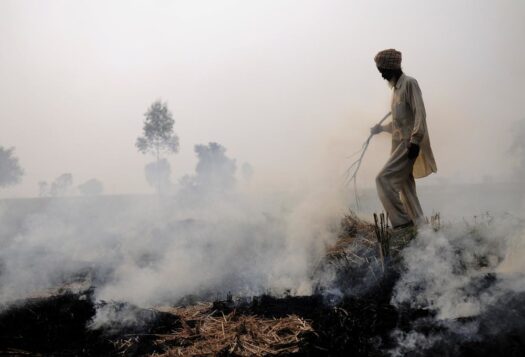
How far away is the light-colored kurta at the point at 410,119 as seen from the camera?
215 inches

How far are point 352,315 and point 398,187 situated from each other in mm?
2421

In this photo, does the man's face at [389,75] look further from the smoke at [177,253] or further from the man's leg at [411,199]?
the smoke at [177,253]

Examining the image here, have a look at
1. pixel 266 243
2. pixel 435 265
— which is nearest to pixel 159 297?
pixel 266 243

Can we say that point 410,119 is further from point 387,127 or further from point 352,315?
point 352,315

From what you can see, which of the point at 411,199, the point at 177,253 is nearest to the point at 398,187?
the point at 411,199

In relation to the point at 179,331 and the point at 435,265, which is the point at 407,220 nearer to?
the point at 435,265

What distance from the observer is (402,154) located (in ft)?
18.4

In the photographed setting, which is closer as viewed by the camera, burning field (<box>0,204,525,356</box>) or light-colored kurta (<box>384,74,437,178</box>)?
burning field (<box>0,204,525,356</box>)

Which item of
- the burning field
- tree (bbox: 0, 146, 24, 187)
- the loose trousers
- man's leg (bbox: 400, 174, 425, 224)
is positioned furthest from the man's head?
tree (bbox: 0, 146, 24, 187)

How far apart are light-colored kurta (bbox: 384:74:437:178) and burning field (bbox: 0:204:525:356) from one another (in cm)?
88

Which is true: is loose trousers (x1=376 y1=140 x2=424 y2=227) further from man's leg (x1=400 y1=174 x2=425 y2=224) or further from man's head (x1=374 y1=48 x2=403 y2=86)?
man's head (x1=374 y1=48 x2=403 y2=86)

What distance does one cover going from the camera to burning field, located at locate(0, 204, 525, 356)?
10.7 feet

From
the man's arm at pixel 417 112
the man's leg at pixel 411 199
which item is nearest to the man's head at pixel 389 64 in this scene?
the man's arm at pixel 417 112

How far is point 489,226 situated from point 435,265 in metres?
1.36
